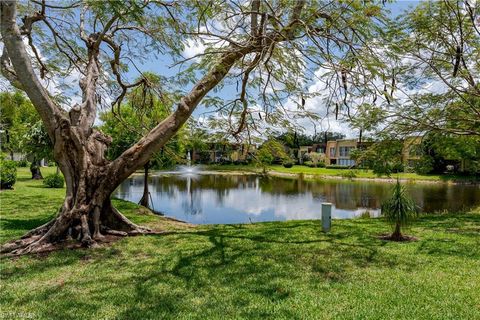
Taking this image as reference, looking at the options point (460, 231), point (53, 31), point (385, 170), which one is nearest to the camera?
point (460, 231)

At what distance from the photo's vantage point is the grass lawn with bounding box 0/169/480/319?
371cm

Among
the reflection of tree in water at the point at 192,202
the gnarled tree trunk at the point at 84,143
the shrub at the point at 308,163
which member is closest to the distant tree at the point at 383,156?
the gnarled tree trunk at the point at 84,143

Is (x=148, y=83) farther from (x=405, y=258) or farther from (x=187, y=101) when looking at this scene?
(x=405, y=258)

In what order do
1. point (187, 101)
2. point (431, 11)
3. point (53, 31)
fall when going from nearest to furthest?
1. point (187, 101)
2. point (53, 31)
3. point (431, 11)

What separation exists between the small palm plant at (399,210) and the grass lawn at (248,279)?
18.7 inches

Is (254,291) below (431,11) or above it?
below

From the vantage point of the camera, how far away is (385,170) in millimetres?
11297

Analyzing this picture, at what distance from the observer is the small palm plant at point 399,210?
7113 millimetres

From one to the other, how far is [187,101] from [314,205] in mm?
12595

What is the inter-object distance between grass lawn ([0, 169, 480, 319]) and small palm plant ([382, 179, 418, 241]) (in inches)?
18.7

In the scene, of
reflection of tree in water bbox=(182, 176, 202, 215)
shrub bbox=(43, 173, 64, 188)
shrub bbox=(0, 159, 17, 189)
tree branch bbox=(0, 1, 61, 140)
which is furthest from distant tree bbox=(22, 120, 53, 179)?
tree branch bbox=(0, 1, 61, 140)

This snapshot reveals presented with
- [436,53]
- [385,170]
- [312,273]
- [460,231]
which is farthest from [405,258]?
[436,53]

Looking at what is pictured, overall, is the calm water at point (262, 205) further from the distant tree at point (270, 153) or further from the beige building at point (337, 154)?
the beige building at point (337, 154)

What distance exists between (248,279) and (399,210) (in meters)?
3.95
